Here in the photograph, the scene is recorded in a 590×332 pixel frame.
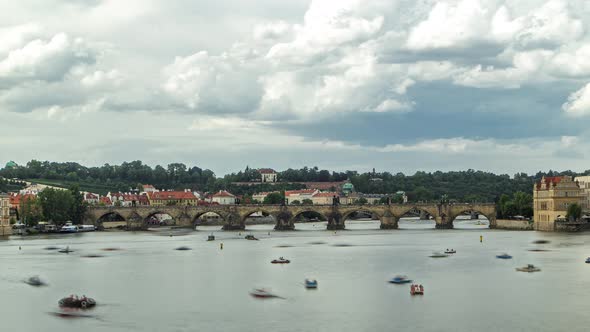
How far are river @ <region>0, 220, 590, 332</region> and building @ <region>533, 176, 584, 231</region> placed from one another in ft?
63.3

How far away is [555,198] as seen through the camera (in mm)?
146000

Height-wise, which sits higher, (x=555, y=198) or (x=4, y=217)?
(x=555, y=198)

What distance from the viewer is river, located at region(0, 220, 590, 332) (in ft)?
200

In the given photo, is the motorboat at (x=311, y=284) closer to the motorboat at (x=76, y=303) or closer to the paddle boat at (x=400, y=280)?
the paddle boat at (x=400, y=280)

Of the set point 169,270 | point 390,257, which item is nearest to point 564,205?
point 390,257

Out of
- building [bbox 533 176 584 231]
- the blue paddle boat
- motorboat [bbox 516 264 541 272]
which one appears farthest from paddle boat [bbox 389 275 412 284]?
building [bbox 533 176 584 231]

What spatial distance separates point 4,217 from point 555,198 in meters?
90.6

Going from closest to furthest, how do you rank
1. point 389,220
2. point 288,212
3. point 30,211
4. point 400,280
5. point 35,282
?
1. point 400,280
2. point 35,282
3. point 30,211
4. point 389,220
5. point 288,212

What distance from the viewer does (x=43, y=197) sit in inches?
6865

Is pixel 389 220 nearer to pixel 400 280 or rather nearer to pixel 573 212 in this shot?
pixel 573 212

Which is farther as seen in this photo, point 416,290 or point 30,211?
point 30,211

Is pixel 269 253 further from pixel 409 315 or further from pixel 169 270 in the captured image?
pixel 409 315

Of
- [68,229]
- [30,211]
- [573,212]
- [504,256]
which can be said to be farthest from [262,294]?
[30,211]

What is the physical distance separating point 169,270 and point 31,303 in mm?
23970
